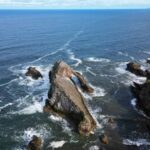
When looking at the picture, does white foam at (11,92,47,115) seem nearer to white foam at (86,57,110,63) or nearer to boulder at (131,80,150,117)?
boulder at (131,80,150,117)

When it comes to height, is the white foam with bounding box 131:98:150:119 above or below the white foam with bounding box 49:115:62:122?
above

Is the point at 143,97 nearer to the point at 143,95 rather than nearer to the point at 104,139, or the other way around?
the point at 143,95

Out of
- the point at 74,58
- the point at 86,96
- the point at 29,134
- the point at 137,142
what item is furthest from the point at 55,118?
the point at 74,58

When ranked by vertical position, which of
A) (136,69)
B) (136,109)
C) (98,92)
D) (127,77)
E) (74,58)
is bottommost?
(74,58)

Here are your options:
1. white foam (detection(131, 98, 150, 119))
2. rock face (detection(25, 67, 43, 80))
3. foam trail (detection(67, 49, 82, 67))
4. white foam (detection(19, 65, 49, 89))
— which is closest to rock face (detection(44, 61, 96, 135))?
white foam (detection(19, 65, 49, 89))

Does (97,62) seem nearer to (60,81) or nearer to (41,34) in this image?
(60,81)

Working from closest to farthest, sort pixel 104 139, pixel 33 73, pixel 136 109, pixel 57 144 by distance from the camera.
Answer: pixel 57 144 < pixel 104 139 < pixel 136 109 < pixel 33 73
